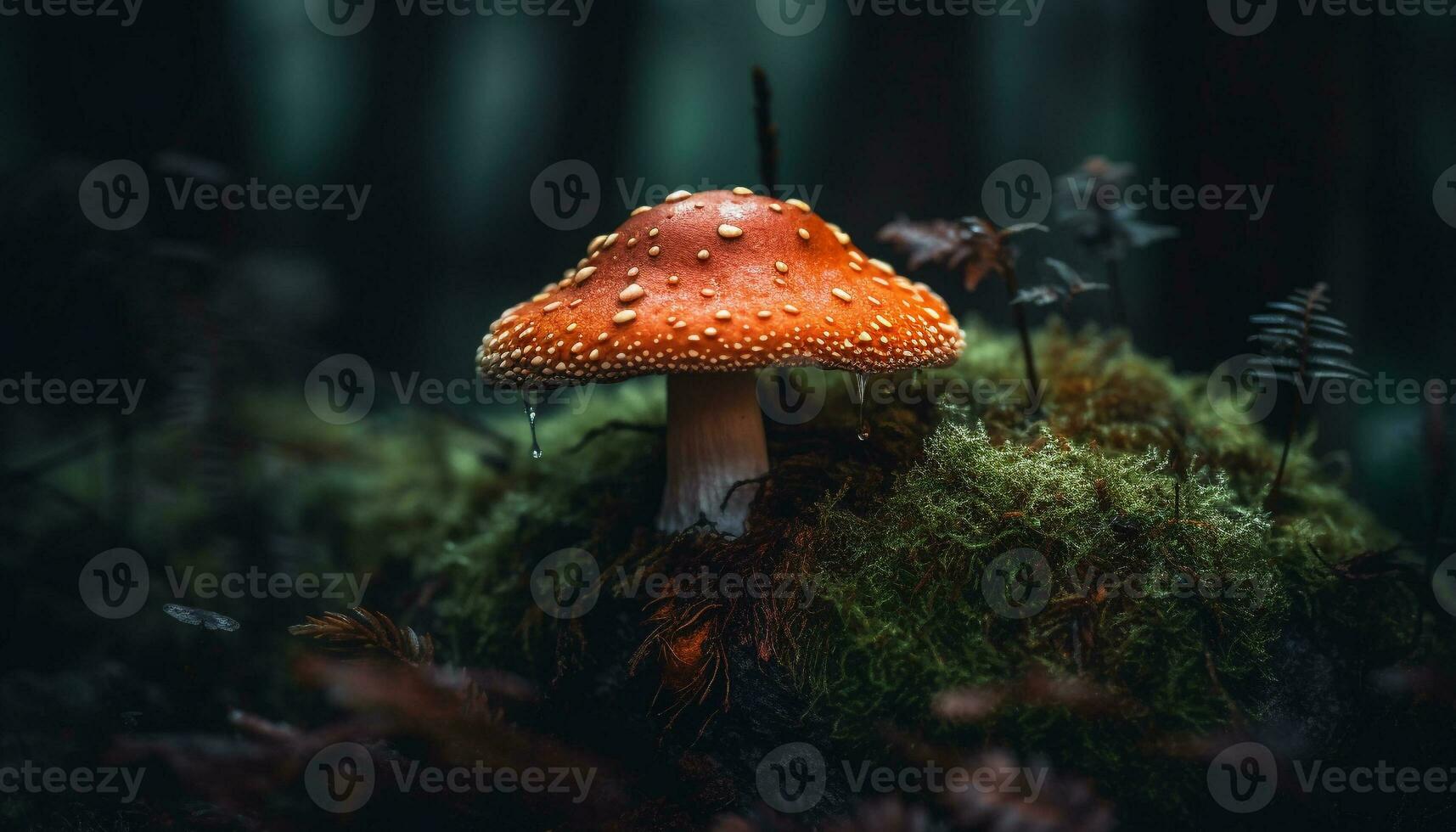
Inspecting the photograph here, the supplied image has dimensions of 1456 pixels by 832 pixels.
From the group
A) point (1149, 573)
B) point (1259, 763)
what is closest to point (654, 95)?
point (1149, 573)

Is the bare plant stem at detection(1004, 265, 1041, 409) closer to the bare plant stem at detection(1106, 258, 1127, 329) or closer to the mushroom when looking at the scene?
the mushroom

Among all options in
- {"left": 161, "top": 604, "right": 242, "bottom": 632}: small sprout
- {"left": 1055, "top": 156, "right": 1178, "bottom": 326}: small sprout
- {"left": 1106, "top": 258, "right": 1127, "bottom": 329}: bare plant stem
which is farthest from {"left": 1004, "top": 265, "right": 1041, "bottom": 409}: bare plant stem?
{"left": 161, "top": 604, "right": 242, "bottom": 632}: small sprout

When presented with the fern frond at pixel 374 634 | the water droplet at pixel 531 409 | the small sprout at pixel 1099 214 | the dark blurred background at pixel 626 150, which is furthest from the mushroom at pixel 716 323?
the dark blurred background at pixel 626 150

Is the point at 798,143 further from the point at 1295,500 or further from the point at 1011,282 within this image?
the point at 1295,500

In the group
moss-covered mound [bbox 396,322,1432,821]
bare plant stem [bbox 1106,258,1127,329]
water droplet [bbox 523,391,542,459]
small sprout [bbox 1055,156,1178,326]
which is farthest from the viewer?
bare plant stem [bbox 1106,258,1127,329]

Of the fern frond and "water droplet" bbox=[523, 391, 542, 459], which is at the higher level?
"water droplet" bbox=[523, 391, 542, 459]

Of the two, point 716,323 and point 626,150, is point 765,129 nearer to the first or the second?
point 716,323

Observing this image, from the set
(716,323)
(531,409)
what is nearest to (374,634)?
(531,409)
